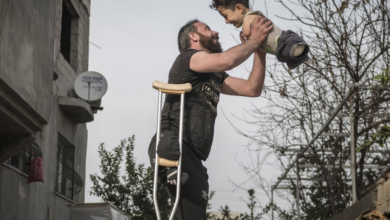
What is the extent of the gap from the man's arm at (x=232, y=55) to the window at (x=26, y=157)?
889 centimetres

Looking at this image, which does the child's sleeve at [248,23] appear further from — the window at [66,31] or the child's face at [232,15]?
the window at [66,31]

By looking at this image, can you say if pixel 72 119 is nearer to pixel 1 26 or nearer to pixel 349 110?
pixel 349 110

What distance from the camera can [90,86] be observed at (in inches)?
619

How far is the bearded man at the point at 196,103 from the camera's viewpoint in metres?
3.47

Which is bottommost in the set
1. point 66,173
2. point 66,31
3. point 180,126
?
point 180,126

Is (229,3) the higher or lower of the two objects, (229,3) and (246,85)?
the higher

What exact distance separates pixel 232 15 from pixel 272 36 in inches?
9.8

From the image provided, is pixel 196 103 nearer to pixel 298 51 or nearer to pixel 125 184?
pixel 298 51

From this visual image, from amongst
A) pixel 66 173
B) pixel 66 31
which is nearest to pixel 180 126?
pixel 66 173

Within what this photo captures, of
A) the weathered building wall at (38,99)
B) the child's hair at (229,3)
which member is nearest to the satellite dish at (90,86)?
the weathered building wall at (38,99)

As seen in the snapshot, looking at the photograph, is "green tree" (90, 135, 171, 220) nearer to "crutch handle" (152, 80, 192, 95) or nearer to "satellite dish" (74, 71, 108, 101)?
"satellite dish" (74, 71, 108, 101)

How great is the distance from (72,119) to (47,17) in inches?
245

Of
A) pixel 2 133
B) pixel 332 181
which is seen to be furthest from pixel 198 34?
pixel 332 181

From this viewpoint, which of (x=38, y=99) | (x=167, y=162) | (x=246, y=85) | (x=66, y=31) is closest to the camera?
(x=167, y=162)
